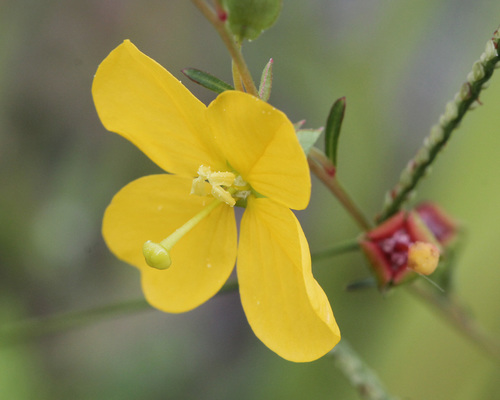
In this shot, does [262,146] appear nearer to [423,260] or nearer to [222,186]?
[222,186]

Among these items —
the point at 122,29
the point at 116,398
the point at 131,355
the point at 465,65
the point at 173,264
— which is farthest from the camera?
the point at 122,29

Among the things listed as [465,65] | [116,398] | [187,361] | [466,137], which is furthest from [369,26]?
[116,398]

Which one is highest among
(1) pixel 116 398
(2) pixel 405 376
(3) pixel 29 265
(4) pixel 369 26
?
(4) pixel 369 26

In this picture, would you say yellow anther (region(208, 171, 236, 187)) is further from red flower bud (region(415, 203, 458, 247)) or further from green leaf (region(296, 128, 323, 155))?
red flower bud (region(415, 203, 458, 247))

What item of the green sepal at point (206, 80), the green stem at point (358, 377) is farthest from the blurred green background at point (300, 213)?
the green sepal at point (206, 80)

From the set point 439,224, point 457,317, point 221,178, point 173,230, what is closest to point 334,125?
point 221,178

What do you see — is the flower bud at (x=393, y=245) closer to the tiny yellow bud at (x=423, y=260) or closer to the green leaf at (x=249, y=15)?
the tiny yellow bud at (x=423, y=260)

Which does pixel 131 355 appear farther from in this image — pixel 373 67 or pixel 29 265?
pixel 373 67
